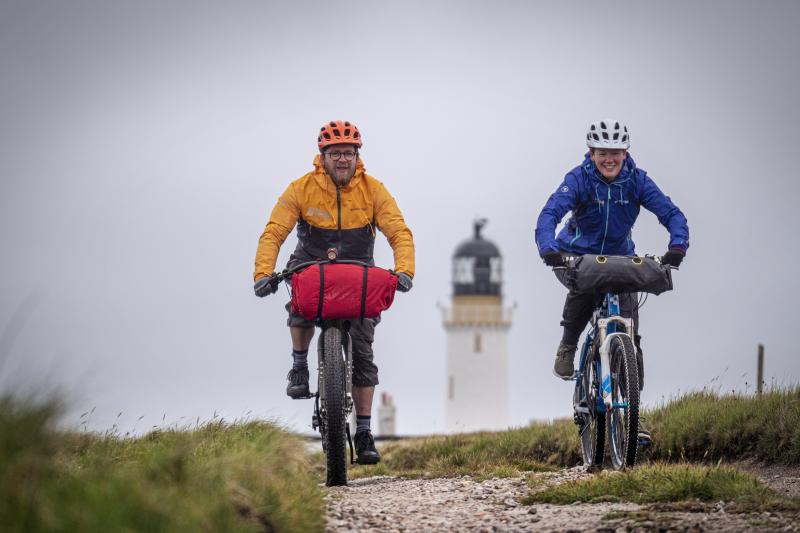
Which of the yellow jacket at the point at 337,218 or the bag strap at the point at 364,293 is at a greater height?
the yellow jacket at the point at 337,218

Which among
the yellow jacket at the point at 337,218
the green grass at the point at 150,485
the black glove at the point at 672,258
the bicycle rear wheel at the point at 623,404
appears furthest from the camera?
the yellow jacket at the point at 337,218

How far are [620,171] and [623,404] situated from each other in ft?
5.94

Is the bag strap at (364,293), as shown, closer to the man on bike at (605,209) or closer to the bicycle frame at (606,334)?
the man on bike at (605,209)

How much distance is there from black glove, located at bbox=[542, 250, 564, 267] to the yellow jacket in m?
0.99

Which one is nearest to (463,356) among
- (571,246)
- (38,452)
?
(571,246)

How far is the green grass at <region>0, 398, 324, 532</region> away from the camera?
5.31 metres

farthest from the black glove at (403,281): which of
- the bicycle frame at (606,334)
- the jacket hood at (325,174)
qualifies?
the bicycle frame at (606,334)

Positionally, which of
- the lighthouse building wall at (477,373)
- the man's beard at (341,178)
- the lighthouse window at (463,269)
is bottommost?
the man's beard at (341,178)

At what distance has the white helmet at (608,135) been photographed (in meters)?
10.0

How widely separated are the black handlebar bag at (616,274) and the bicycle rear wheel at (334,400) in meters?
1.75

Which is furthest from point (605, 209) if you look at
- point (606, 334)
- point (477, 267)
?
point (477, 267)

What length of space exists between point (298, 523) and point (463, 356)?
6039 centimetres

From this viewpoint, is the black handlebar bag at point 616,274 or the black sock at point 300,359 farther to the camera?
the black sock at point 300,359

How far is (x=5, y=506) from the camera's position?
206 inches
